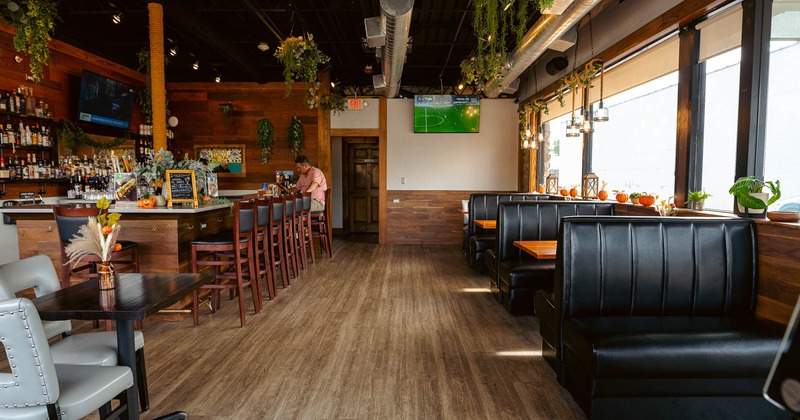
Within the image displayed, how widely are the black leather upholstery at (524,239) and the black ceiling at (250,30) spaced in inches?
130

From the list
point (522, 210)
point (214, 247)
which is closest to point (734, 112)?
point (522, 210)

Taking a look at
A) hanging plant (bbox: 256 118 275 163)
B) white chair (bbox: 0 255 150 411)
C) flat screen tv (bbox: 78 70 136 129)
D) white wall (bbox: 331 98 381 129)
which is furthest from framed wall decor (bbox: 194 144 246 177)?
white chair (bbox: 0 255 150 411)

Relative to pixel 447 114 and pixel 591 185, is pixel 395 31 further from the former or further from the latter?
pixel 447 114

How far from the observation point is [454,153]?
9.26 metres

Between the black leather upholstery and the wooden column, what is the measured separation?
16.0 feet

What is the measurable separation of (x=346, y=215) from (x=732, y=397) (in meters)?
9.41

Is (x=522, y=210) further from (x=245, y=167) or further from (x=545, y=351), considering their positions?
(x=245, y=167)

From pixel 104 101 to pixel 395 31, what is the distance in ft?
19.5

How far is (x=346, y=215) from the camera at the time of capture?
36.6 feet

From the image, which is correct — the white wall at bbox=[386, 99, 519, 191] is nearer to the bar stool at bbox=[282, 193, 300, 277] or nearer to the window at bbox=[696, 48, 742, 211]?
the bar stool at bbox=[282, 193, 300, 277]

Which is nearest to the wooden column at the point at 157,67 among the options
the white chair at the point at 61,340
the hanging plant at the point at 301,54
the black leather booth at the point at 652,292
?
the hanging plant at the point at 301,54

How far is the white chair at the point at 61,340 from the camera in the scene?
6.88ft

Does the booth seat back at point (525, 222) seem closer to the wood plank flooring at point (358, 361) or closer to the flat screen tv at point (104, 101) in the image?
the wood plank flooring at point (358, 361)

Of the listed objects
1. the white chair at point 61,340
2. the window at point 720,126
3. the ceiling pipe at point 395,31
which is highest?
the ceiling pipe at point 395,31
